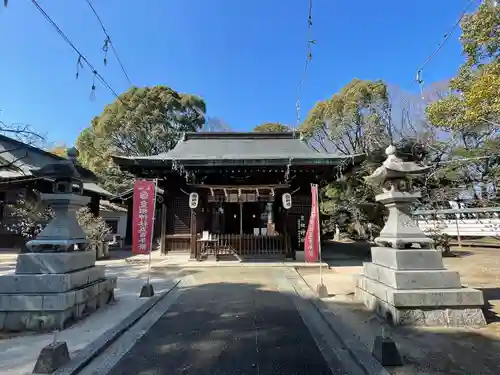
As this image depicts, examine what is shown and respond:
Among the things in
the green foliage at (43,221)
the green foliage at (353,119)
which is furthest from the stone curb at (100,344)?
the green foliage at (353,119)

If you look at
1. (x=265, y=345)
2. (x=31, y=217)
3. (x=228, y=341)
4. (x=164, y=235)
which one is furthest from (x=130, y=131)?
(x=265, y=345)

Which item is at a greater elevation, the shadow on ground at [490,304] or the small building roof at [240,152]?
the small building roof at [240,152]

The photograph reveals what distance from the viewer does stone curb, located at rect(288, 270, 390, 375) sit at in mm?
3111

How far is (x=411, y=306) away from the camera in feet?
14.4

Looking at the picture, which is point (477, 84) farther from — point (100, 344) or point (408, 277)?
point (100, 344)

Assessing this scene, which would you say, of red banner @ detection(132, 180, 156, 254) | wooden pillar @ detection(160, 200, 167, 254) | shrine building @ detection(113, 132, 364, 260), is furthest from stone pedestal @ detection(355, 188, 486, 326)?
wooden pillar @ detection(160, 200, 167, 254)

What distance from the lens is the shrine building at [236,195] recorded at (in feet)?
38.5

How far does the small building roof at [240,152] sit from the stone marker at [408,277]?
620 cm

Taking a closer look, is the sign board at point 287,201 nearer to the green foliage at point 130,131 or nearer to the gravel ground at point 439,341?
the gravel ground at point 439,341

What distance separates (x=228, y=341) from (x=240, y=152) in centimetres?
1168

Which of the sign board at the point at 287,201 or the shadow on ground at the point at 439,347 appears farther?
the sign board at the point at 287,201

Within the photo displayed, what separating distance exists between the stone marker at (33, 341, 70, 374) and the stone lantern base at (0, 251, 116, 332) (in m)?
1.38

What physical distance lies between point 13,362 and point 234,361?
2.58 m

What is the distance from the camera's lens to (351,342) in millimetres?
3842
